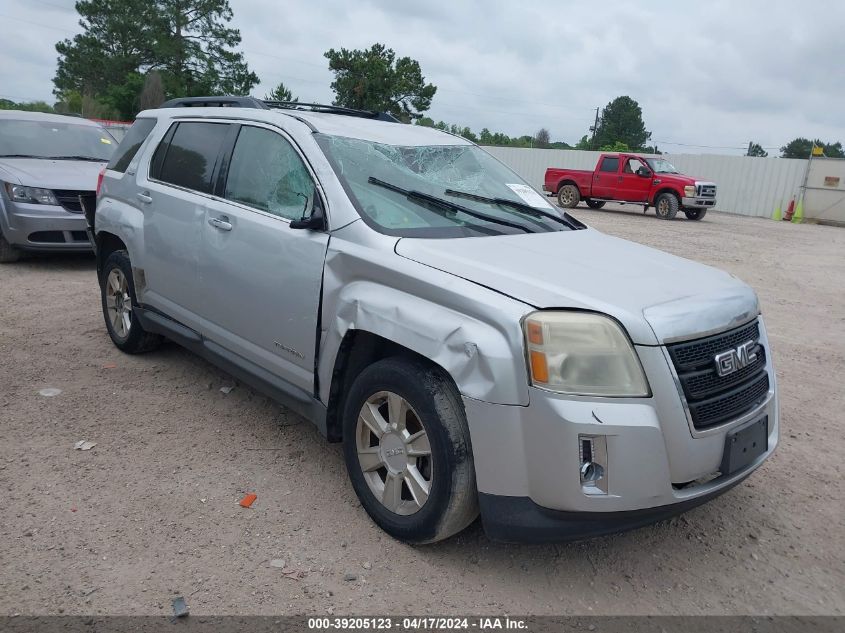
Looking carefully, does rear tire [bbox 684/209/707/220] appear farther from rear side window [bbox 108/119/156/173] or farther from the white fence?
rear side window [bbox 108/119/156/173]

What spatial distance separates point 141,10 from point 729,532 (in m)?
54.7

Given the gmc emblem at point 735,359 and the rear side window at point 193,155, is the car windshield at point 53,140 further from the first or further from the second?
the gmc emblem at point 735,359

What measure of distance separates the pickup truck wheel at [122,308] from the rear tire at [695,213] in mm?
18656

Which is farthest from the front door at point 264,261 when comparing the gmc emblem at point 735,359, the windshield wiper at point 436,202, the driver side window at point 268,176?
the gmc emblem at point 735,359

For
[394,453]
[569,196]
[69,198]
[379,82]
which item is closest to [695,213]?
[569,196]

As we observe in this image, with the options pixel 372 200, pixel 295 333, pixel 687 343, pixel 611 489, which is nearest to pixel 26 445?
pixel 295 333

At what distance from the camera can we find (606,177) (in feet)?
70.6

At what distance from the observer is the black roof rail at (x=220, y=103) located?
4.27m

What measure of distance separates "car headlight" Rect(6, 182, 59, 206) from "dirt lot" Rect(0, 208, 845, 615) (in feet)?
11.7

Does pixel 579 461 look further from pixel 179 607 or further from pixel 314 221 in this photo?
pixel 314 221

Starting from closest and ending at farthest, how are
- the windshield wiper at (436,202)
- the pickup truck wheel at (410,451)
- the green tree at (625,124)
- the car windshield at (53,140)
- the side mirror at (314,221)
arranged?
the pickup truck wheel at (410,451) < the side mirror at (314,221) < the windshield wiper at (436,202) < the car windshield at (53,140) < the green tree at (625,124)

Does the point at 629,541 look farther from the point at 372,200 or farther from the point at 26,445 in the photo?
the point at 26,445

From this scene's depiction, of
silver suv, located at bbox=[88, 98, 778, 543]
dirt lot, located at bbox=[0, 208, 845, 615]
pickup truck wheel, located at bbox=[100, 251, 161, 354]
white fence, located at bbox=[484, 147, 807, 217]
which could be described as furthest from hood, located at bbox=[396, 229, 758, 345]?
white fence, located at bbox=[484, 147, 807, 217]

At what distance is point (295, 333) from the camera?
3418mm
